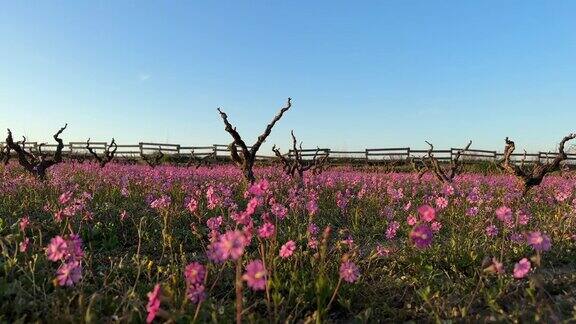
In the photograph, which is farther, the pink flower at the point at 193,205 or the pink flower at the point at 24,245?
the pink flower at the point at 193,205

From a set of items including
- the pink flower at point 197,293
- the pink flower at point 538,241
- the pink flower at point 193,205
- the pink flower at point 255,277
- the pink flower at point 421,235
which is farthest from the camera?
the pink flower at point 193,205

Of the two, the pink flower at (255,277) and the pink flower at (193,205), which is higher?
the pink flower at (193,205)

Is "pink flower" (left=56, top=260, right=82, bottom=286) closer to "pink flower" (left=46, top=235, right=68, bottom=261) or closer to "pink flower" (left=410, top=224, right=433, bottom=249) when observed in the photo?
"pink flower" (left=46, top=235, right=68, bottom=261)

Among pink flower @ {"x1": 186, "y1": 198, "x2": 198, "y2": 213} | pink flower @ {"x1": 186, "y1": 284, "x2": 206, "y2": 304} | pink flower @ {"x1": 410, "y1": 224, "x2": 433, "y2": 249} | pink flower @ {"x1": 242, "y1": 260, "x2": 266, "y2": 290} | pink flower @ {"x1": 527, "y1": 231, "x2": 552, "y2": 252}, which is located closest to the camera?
pink flower @ {"x1": 242, "y1": 260, "x2": 266, "y2": 290}

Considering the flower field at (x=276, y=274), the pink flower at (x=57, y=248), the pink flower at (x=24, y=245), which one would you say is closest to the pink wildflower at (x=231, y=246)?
the flower field at (x=276, y=274)

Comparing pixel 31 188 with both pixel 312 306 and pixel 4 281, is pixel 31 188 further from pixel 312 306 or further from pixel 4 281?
pixel 312 306

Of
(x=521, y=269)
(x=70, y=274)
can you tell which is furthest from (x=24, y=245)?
(x=521, y=269)

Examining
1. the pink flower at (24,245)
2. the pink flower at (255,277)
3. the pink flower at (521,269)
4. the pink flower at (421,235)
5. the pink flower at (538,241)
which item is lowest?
the pink flower at (24,245)

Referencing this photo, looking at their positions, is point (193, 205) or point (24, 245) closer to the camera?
point (24, 245)

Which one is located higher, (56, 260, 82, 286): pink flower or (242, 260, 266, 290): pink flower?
(242, 260, 266, 290): pink flower

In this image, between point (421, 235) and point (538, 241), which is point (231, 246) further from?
point (538, 241)

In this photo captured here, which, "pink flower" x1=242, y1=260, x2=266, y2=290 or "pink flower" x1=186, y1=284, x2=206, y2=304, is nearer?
"pink flower" x1=242, y1=260, x2=266, y2=290

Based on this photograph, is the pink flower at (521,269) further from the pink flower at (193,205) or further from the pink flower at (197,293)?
the pink flower at (193,205)

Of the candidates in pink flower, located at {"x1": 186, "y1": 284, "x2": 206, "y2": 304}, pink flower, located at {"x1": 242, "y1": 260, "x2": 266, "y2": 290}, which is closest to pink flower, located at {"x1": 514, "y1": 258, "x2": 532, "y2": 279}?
pink flower, located at {"x1": 242, "y1": 260, "x2": 266, "y2": 290}
